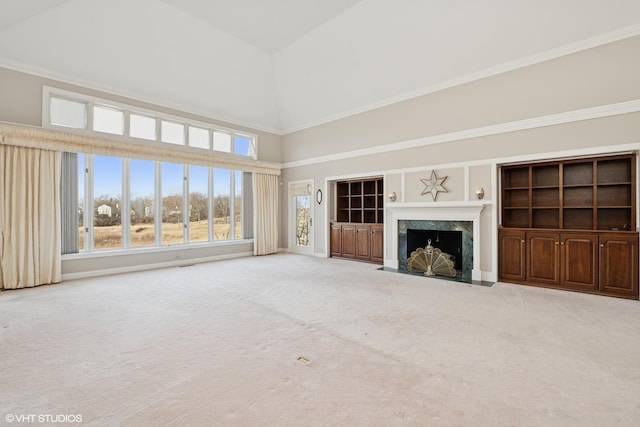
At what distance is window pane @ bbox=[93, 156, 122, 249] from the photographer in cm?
571

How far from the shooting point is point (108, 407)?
6.07ft

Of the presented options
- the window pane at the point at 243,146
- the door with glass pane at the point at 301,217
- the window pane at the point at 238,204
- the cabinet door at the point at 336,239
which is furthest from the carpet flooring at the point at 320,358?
the window pane at the point at 243,146

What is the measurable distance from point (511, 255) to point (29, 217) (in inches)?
319

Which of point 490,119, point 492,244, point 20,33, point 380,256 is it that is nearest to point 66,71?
point 20,33

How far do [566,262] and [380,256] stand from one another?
331cm

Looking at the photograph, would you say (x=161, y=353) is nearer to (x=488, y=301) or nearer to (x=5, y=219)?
(x=488, y=301)

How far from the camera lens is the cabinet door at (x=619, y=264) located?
13.5ft

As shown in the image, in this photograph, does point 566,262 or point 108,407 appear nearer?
point 108,407

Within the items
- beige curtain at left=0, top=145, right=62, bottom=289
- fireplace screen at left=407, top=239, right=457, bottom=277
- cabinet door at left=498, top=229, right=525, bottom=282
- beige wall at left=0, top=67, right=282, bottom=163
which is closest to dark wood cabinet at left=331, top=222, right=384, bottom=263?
fireplace screen at left=407, top=239, right=457, bottom=277

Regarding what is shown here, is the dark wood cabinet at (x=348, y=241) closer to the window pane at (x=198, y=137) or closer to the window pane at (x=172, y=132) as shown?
the window pane at (x=198, y=137)

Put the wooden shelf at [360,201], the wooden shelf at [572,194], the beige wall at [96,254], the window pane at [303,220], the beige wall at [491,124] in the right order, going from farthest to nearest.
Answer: the window pane at [303,220], the wooden shelf at [360,201], the beige wall at [96,254], the wooden shelf at [572,194], the beige wall at [491,124]

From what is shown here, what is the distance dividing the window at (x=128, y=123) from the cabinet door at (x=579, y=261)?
286 inches

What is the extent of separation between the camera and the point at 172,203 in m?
6.77

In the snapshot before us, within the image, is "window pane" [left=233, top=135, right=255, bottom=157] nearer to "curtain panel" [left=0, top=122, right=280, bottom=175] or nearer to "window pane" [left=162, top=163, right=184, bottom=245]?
"curtain panel" [left=0, top=122, right=280, bottom=175]
